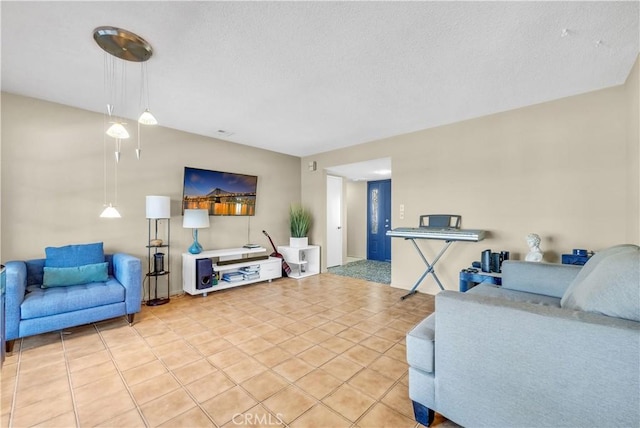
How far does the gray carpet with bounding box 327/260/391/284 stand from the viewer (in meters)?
5.12

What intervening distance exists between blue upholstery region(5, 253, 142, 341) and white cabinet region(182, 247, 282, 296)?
0.94 meters

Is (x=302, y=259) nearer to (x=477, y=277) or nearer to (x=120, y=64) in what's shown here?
(x=477, y=277)

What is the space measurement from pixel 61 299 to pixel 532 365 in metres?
3.55

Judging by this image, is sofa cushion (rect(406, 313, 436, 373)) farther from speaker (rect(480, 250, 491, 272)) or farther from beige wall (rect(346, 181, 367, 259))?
beige wall (rect(346, 181, 367, 259))

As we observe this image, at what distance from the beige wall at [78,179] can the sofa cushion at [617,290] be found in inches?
175

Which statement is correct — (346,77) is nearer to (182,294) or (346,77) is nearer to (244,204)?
(244,204)

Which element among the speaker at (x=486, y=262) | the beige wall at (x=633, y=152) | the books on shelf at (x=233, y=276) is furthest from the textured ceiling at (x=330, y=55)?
the books on shelf at (x=233, y=276)

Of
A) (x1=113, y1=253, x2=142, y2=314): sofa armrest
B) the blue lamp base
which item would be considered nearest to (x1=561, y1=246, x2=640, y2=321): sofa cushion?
(x1=113, y1=253, x2=142, y2=314): sofa armrest

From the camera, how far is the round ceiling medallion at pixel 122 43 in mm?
1922

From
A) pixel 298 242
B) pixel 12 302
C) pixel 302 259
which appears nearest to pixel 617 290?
pixel 12 302

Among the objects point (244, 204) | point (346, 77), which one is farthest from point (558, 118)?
point (244, 204)

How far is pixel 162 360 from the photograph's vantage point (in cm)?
224

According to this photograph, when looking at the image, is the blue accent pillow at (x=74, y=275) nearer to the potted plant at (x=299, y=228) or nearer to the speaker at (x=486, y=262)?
the potted plant at (x=299, y=228)

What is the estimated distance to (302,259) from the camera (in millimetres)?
5582
